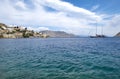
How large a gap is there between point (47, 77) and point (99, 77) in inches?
285

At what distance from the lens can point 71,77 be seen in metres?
21.0

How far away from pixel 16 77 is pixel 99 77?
11.5 m

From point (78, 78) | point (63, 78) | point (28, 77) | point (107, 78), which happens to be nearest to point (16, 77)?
point (28, 77)

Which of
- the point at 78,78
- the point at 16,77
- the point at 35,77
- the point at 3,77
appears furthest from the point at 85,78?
the point at 3,77

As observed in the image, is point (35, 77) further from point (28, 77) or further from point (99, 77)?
point (99, 77)

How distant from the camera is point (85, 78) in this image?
20.5 metres

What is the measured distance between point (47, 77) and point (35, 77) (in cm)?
165

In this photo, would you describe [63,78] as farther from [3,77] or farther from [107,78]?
[3,77]

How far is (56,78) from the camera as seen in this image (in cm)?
2059

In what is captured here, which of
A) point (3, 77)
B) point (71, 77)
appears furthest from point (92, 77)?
point (3, 77)

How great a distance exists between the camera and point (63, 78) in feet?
67.2

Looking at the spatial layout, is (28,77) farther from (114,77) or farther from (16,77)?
(114,77)

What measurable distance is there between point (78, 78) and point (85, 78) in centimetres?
95

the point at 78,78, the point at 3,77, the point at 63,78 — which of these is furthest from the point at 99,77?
the point at 3,77
